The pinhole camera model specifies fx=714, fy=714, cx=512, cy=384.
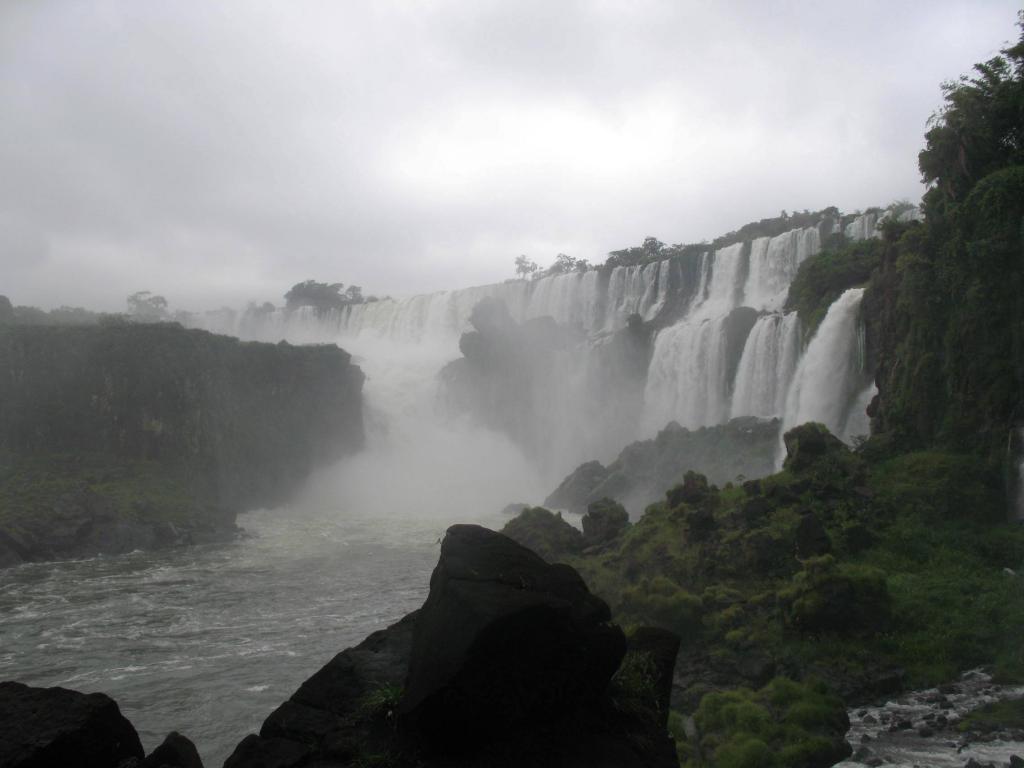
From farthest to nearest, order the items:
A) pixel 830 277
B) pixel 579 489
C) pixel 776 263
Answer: pixel 776 263 < pixel 579 489 < pixel 830 277

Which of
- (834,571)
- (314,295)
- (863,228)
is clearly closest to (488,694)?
(834,571)

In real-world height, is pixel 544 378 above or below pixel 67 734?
above

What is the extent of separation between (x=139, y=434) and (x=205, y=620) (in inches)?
884

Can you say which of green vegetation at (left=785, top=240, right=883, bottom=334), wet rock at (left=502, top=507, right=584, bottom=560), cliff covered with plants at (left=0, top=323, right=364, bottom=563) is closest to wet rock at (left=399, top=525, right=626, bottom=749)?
wet rock at (left=502, top=507, right=584, bottom=560)

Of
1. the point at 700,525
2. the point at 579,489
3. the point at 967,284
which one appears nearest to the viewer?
the point at 967,284

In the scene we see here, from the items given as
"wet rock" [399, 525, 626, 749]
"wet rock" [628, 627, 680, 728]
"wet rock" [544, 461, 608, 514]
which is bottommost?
"wet rock" [544, 461, 608, 514]

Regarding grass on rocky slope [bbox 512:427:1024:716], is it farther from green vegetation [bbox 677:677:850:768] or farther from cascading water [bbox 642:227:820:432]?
cascading water [bbox 642:227:820:432]

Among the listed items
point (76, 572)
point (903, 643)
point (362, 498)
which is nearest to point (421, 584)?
point (76, 572)

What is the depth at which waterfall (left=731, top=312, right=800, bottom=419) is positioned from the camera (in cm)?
3450

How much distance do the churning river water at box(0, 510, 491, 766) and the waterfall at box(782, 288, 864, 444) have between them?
17.6 metres

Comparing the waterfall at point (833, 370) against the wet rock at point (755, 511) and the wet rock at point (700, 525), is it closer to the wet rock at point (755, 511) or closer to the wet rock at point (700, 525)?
the wet rock at point (755, 511)

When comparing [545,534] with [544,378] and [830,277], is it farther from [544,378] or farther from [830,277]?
[544,378]

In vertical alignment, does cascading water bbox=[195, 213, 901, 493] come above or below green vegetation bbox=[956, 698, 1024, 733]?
above

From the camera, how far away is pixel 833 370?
97.8 feet
